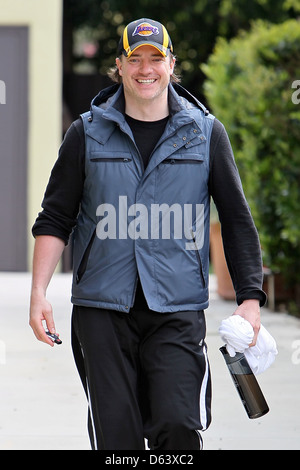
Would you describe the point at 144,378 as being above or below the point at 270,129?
below

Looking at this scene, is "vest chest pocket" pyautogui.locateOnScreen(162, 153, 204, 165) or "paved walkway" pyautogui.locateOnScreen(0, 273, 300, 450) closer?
"vest chest pocket" pyautogui.locateOnScreen(162, 153, 204, 165)

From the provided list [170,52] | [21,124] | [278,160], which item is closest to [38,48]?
[21,124]

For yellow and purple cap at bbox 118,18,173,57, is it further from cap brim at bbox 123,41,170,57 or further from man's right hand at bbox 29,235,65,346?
man's right hand at bbox 29,235,65,346

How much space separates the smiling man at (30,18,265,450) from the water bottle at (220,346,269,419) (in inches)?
4.4

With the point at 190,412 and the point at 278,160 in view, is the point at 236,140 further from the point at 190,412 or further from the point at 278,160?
the point at 190,412

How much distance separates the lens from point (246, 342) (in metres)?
3.52

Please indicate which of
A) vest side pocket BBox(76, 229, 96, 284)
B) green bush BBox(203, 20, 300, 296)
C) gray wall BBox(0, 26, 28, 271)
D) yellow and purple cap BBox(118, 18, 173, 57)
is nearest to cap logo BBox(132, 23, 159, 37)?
yellow and purple cap BBox(118, 18, 173, 57)

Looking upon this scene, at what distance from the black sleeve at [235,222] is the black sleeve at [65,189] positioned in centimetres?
49

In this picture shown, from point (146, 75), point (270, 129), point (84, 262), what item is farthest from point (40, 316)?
point (270, 129)

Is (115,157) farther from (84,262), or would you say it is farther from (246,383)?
(246,383)

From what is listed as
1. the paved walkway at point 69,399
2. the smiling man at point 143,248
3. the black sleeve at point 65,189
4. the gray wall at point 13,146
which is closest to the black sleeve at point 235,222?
the smiling man at point 143,248

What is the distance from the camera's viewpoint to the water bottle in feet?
11.7

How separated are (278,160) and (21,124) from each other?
19.5 ft

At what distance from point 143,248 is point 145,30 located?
789 mm
